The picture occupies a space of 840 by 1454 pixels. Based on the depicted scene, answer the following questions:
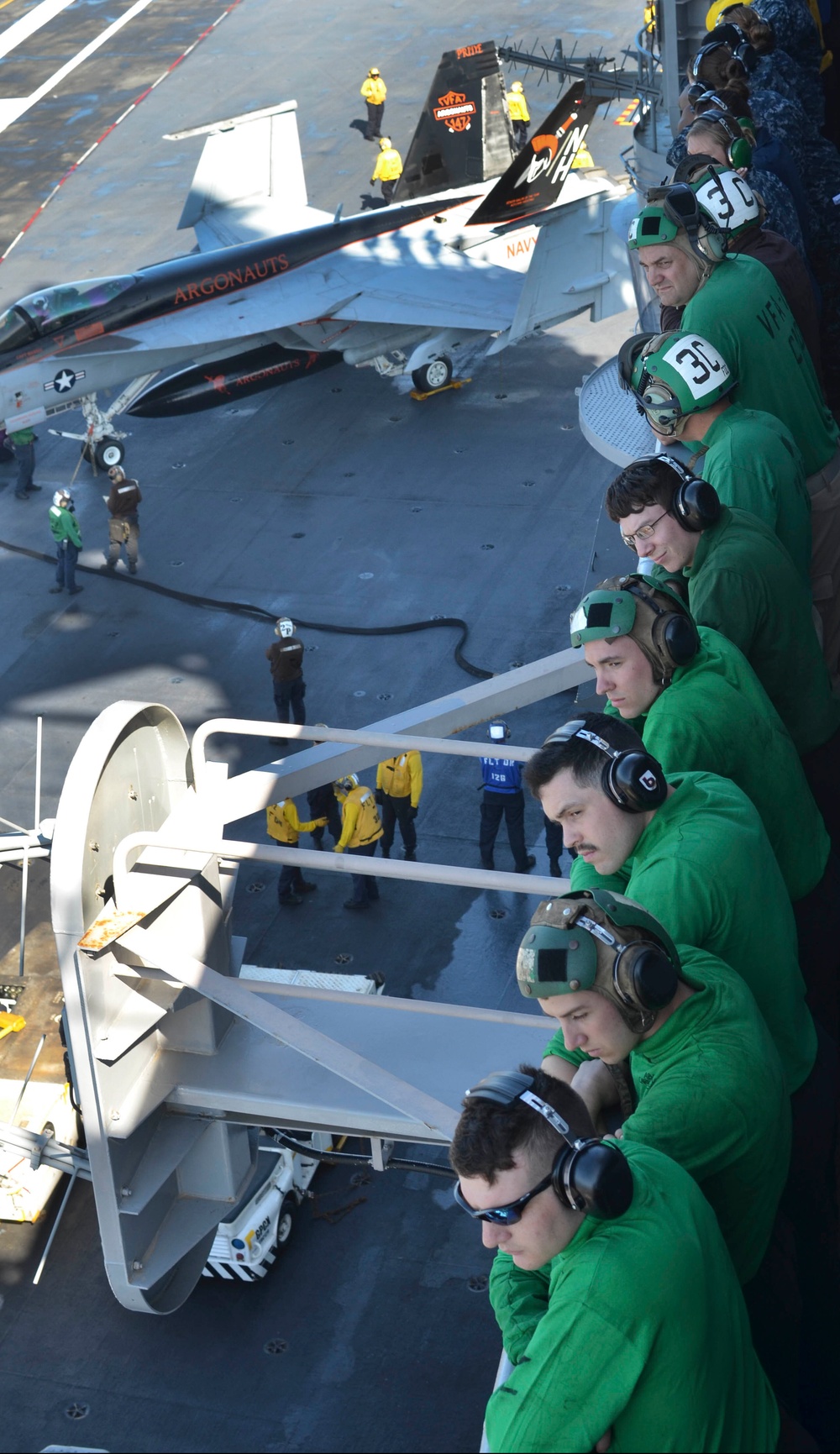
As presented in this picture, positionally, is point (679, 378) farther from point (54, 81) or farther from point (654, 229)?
point (54, 81)

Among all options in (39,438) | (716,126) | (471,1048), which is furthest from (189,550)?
(471,1048)

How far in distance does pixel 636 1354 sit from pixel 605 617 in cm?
287

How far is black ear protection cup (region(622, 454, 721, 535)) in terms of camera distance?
6.27m

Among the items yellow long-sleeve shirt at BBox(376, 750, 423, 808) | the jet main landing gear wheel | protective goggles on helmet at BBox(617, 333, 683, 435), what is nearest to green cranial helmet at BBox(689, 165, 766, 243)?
protective goggles on helmet at BBox(617, 333, 683, 435)

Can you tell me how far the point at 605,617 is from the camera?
5684 millimetres

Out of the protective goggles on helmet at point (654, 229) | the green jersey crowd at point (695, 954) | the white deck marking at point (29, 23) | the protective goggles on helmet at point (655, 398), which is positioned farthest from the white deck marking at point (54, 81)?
the protective goggles on helmet at point (655, 398)

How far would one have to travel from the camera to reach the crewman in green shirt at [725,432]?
6938 millimetres

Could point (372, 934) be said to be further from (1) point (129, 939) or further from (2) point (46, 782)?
(1) point (129, 939)

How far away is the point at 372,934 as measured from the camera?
1630 centimetres

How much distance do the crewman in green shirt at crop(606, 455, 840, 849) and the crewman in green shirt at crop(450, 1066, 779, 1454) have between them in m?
3.01

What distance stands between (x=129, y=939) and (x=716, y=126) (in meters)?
5.77

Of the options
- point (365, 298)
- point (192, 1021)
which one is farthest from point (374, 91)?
point (192, 1021)

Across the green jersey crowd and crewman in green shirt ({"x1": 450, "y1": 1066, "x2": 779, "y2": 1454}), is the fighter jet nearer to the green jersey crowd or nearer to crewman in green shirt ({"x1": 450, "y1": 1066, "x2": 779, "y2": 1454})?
the green jersey crowd

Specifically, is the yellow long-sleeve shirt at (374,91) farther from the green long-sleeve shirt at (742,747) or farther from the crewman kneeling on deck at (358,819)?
the green long-sleeve shirt at (742,747)
